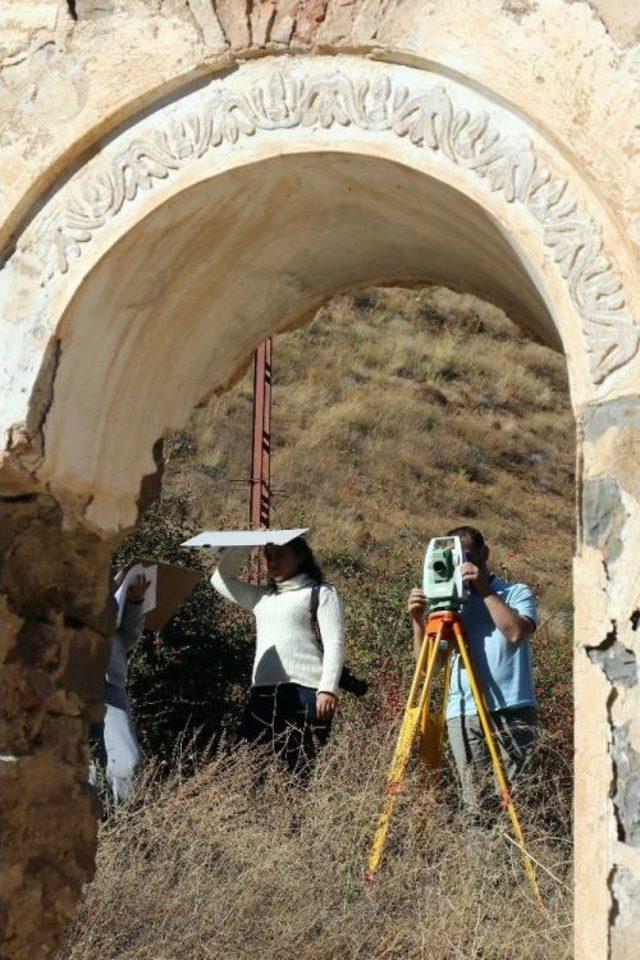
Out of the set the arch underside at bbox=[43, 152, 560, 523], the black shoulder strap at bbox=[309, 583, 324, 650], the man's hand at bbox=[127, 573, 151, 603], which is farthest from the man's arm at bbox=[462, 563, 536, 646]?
the man's hand at bbox=[127, 573, 151, 603]

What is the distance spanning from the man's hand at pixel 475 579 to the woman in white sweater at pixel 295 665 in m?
0.77

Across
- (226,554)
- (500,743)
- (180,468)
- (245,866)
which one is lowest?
(245,866)

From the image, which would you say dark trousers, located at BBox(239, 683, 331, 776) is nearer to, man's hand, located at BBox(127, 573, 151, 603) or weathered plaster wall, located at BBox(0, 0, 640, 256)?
man's hand, located at BBox(127, 573, 151, 603)

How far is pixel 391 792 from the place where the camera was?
5.77 meters

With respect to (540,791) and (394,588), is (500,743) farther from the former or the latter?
(394,588)

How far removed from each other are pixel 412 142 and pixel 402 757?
2.77 m

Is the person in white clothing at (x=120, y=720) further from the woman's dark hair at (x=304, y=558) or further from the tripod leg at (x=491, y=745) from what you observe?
the tripod leg at (x=491, y=745)

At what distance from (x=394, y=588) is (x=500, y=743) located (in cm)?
383

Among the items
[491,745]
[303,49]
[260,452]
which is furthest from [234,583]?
[260,452]

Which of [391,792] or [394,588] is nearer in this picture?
[391,792]

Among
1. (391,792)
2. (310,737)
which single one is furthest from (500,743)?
(310,737)

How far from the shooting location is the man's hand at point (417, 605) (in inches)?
235

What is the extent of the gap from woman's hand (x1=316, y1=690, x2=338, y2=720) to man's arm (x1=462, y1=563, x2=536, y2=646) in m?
0.80

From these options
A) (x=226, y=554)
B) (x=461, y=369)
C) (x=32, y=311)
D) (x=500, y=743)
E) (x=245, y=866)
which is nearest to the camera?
(x=32, y=311)
